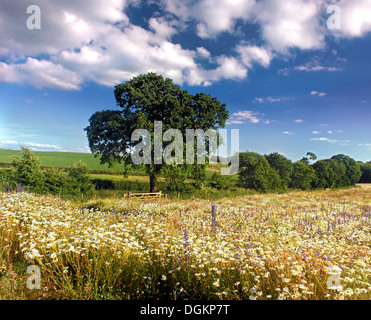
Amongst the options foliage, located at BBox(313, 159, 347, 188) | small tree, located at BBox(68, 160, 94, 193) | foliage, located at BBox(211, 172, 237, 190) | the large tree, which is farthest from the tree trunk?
foliage, located at BBox(313, 159, 347, 188)

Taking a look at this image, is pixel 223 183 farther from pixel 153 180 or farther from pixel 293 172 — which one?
pixel 293 172

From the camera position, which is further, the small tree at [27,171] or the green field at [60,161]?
the green field at [60,161]

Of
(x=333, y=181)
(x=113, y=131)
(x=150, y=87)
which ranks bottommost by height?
(x=333, y=181)

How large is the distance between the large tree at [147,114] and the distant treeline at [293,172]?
13.0 metres

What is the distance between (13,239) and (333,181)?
48.9 metres

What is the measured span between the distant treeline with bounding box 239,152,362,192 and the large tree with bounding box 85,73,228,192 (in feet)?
42.8

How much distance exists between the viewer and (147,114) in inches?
933

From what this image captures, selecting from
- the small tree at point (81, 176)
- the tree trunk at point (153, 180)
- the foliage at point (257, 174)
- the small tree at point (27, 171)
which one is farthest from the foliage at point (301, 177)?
the small tree at point (27, 171)

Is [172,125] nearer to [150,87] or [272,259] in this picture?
[150,87]

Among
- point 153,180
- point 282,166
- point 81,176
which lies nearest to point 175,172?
point 153,180

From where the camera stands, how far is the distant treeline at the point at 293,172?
3400 cm

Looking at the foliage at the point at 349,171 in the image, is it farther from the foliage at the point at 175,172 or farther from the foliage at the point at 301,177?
the foliage at the point at 175,172
